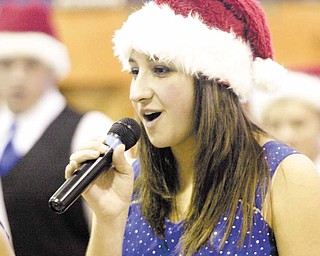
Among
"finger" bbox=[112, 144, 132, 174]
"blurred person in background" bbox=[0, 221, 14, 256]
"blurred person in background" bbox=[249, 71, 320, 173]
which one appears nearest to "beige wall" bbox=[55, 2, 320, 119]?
"blurred person in background" bbox=[249, 71, 320, 173]

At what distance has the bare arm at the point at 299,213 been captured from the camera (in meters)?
1.85

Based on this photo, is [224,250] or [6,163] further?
[6,163]

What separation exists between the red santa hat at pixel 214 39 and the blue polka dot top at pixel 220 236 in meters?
0.18

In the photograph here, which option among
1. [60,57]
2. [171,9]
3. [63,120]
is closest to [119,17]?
[60,57]

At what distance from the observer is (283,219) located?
1.89 m

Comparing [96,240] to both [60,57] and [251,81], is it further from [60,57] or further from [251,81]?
[60,57]

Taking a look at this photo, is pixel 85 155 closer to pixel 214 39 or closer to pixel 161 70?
pixel 161 70

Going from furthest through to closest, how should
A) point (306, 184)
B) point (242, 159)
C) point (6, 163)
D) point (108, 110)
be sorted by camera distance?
point (108, 110), point (6, 163), point (242, 159), point (306, 184)

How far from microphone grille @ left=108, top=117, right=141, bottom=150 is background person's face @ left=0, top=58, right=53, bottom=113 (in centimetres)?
157

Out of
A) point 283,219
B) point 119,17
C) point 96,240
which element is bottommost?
point 96,240

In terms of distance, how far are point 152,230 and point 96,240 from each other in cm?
14

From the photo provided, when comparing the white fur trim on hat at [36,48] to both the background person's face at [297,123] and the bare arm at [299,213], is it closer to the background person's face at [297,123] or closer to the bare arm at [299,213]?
the background person's face at [297,123]

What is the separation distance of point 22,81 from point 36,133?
242 millimetres

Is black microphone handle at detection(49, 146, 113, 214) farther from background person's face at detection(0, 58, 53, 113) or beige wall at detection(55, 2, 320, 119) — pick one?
beige wall at detection(55, 2, 320, 119)
